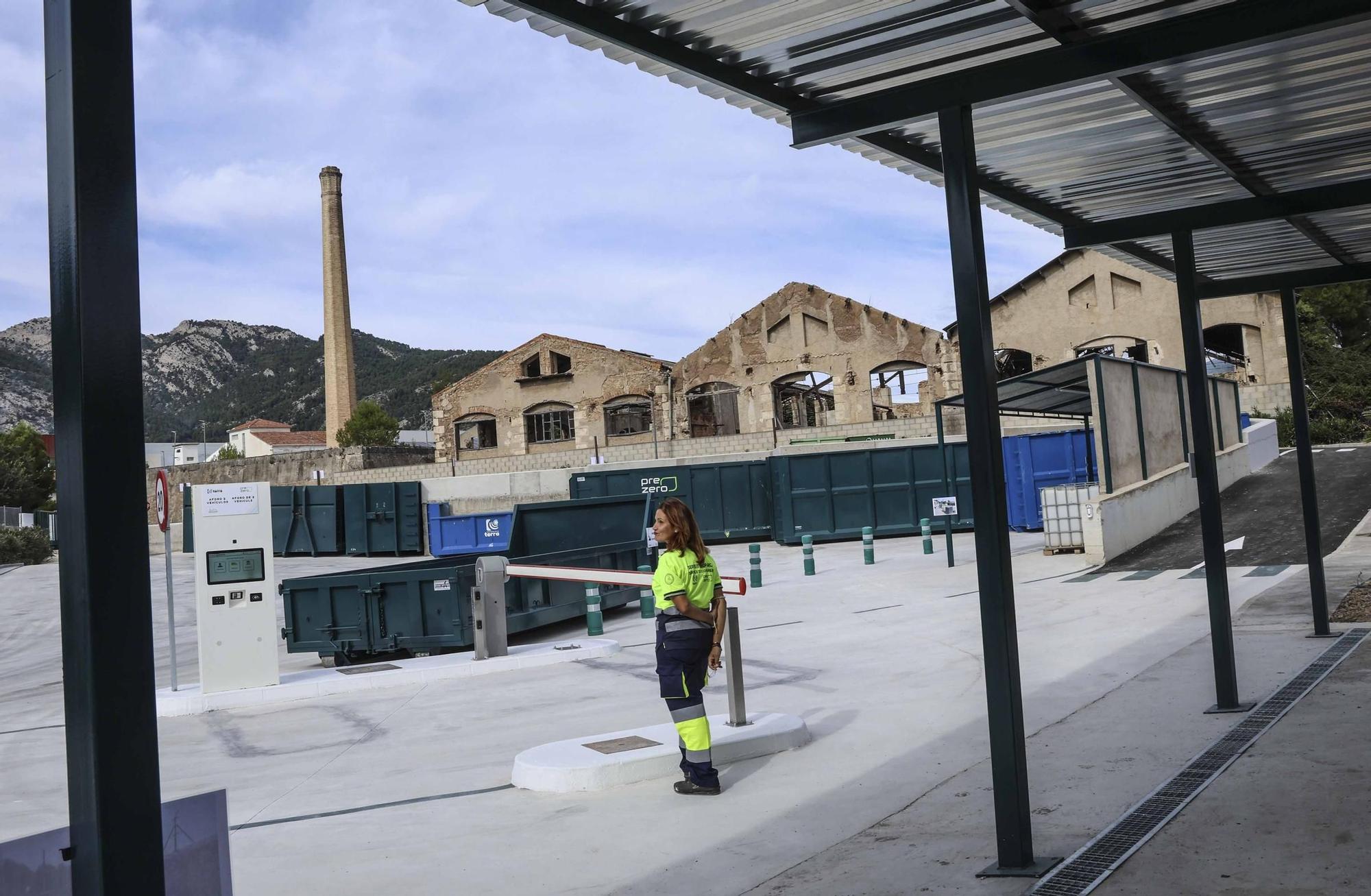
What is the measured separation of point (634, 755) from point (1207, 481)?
405cm

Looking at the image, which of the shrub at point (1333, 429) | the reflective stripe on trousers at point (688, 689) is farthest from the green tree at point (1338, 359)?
the reflective stripe on trousers at point (688, 689)

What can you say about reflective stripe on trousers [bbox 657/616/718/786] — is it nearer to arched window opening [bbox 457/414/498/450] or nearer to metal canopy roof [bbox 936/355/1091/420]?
metal canopy roof [bbox 936/355/1091/420]

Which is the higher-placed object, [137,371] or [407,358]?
[407,358]

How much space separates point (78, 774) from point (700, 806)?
4.15 m

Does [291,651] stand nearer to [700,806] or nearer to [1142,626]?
[700,806]

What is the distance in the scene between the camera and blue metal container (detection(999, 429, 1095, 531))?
23.8 m

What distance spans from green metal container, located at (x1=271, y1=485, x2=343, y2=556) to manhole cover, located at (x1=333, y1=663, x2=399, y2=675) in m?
22.0

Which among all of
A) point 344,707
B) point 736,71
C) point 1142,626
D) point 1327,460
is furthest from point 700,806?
point 1327,460

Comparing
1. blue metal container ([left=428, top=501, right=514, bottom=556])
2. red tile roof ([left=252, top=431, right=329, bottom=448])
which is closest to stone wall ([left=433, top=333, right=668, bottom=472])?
blue metal container ([left=428, top=501, right=514, bottom=556])

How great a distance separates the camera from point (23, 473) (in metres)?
61.7

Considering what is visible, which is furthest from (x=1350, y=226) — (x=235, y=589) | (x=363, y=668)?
(x=235, y=589)

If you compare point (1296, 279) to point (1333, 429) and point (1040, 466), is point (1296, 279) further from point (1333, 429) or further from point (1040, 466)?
point (1333, 429)

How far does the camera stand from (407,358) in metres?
185

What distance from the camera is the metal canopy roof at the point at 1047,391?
701 inches
